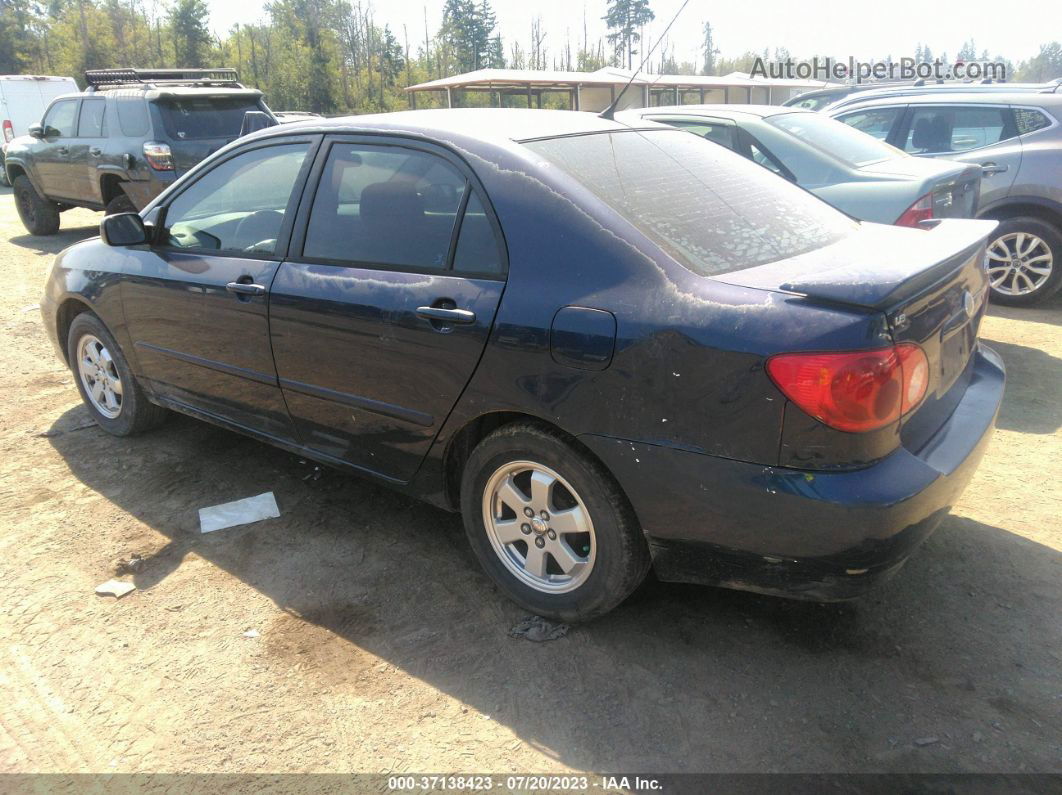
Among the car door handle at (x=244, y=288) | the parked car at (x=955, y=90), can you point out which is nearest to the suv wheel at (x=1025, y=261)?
the parked car at (x=955, y=90)

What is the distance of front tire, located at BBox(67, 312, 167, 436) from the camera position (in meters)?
4.44

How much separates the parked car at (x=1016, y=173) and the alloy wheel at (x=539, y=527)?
18.9 ft

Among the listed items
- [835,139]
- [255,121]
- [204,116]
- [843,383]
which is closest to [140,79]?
[204,116]

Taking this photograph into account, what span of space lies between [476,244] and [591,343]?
0.62m

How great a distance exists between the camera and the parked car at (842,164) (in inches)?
221

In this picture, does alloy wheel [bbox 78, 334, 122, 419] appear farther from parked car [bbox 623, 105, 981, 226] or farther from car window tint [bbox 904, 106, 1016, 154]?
car window tint [bbox 904, 106, 1016, 154]

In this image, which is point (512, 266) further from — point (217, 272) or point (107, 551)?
point (107, 551)

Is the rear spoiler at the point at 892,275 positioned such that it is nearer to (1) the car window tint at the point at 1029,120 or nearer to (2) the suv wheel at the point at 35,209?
(1) the car window tint at the point at 1029,120

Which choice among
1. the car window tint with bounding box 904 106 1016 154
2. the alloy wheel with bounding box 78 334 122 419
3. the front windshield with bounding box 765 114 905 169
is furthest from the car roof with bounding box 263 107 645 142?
the car window tint with bounding box 904 106 1016 154

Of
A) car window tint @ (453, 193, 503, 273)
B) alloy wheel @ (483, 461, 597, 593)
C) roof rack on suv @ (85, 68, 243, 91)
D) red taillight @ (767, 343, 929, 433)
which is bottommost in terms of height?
alloy wheel @ (483, 461, 597, 593)

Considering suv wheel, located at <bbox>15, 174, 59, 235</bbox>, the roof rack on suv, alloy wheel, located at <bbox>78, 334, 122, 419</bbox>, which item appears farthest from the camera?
suv wheel, located at <bbox>15, 174, 59, 235</bbox>

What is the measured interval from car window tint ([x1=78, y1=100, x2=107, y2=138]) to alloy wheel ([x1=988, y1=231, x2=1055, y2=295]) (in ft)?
32.5

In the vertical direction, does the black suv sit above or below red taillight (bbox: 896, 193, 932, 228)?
above

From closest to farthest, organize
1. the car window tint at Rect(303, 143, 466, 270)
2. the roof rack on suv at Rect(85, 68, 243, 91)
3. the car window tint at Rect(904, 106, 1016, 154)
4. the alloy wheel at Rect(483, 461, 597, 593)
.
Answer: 1. the alloy wheel at Rect(483, 461, 597, 593)
2. the car window tint at Rect(303, 143, 466, 270)
3. the car window tint at Rect(904, 106, 1016, 154)
4. the roof rack on suv at Rect(85, 68, 243, 91)
